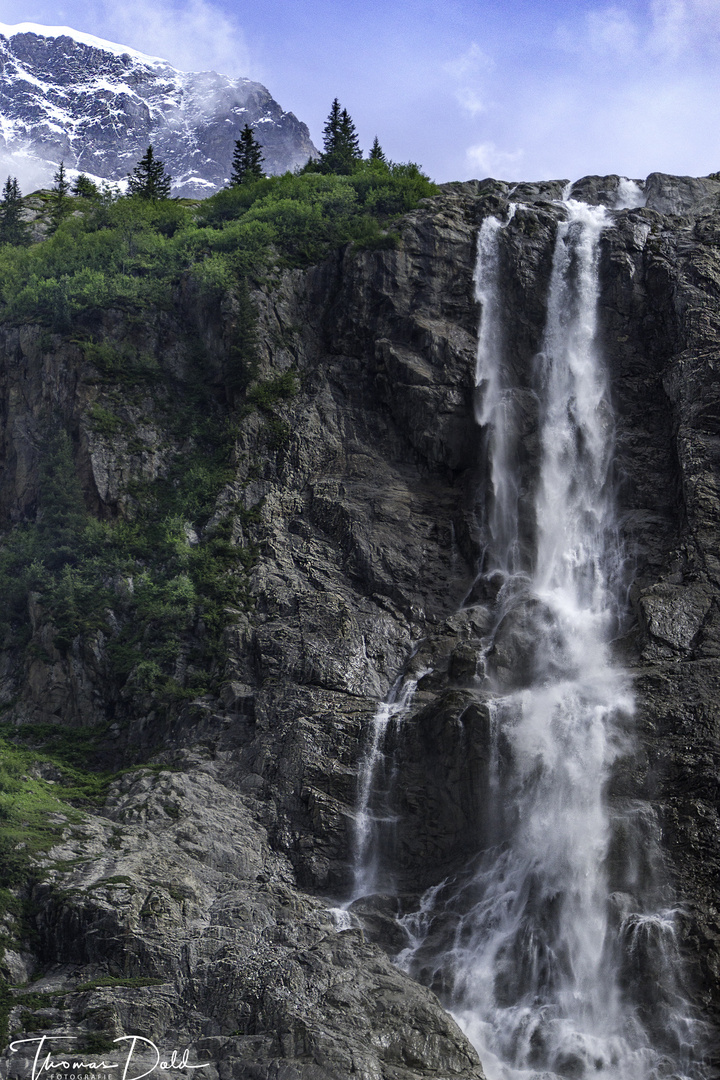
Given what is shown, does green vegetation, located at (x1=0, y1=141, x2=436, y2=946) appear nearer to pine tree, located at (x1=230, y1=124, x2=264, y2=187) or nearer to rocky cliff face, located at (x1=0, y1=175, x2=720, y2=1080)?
rocky cliff face, located at (x1=0, y1=175, x2=720, y2=1080)

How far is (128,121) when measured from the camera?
18325 centimetres

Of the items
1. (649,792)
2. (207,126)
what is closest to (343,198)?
(649,792)

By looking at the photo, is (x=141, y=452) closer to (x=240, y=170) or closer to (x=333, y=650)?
(x=333, y=650)

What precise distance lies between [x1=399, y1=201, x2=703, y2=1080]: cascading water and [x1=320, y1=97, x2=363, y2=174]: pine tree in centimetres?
2985

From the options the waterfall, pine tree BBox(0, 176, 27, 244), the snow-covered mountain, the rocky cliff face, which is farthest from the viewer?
the snow-covered mountain

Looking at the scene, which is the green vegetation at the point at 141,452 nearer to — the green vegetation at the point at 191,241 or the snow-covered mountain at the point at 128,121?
the green vegetation at the point at 191,241

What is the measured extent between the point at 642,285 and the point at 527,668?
971 inches

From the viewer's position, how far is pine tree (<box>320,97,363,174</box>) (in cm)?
7631

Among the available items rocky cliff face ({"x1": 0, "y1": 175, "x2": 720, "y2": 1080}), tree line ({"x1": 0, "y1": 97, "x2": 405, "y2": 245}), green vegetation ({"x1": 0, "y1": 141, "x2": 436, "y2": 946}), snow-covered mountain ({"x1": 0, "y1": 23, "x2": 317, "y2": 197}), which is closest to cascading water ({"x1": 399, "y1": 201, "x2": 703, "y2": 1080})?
rocky cliff face ({"x1": 0, "y1": 175, "x2": 720, "y2": 1080})

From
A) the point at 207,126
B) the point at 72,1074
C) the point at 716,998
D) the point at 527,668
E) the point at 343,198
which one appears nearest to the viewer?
the point at 72,1074

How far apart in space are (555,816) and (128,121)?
176 m

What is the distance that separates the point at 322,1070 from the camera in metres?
26.3

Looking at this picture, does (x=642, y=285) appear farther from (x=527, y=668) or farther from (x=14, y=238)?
(x=14, y=238)

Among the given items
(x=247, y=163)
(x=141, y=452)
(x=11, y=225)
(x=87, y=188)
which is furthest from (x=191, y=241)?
(x=87, y=188)
